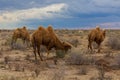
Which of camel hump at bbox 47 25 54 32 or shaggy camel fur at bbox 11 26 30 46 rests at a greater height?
camel hump at bbox 47 25 54 32

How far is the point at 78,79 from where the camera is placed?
16281 mm

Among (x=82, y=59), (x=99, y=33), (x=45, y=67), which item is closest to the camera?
(x=45, y=67)

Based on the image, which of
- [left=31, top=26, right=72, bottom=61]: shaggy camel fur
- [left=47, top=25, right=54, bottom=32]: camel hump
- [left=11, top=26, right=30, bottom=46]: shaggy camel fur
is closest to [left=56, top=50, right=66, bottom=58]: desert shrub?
[left=31, top=26, right=72, bottom=61]: shaggy camel fur

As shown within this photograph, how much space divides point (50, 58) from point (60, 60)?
3.23ft

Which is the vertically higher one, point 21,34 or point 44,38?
point 44,38

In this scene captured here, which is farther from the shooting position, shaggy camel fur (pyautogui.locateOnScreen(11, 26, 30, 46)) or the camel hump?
shaggy camel fur (pyautogui.locateOnScreen(11, 26, 30, 46))

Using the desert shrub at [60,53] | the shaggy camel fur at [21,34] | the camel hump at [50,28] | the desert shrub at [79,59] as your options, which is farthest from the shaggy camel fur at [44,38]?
the shaggy camel fur at [21,34]

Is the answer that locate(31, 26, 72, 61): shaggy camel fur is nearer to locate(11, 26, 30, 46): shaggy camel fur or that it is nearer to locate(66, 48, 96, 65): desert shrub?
locate(66, 48, 96, 65): desert shrub

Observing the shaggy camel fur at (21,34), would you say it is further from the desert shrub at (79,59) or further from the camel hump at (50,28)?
the desert shrub at (79,59)

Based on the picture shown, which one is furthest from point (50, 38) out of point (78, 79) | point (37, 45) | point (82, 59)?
point (78, 79)

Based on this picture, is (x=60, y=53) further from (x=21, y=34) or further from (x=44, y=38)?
(x=21, y=34)

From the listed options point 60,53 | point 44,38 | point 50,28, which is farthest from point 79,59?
point 50,28

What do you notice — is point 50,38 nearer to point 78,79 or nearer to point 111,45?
point 78,79

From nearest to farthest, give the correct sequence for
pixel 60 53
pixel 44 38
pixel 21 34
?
1. pixel 44 38
2. pixel 60 53
3. pixel 21 34
